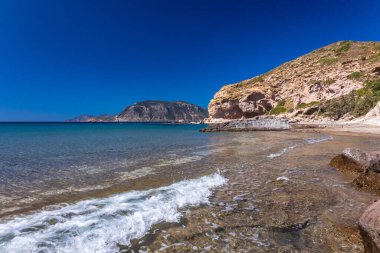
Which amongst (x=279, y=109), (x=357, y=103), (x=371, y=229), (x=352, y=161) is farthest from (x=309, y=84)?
(x=371, y=229)

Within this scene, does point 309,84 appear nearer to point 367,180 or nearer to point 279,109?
point 279,109

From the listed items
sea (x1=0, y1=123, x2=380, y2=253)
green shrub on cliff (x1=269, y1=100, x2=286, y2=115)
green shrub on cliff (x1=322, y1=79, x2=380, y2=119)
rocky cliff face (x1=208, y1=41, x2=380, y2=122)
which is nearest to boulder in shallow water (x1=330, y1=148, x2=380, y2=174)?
sea (x1=0, y1=123, x2=380, y2=253)

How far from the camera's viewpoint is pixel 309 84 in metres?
70.6

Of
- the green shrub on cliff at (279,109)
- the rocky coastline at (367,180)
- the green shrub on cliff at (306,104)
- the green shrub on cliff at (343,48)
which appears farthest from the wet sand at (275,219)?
the green shrub on cliff at (343,48)

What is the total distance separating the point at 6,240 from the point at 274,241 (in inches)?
194

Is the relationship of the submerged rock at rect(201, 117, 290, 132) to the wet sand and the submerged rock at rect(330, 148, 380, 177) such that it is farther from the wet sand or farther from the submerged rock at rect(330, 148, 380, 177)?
the wet sand

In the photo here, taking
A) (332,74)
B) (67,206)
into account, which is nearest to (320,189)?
(67,206)

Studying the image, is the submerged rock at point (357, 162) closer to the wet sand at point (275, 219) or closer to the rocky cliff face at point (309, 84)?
the wet sand at point (275, 219)

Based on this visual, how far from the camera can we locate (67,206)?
6.42 m

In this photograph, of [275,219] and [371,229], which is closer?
[371,229]

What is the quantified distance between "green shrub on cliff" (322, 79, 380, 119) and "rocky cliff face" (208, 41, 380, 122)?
25 cm

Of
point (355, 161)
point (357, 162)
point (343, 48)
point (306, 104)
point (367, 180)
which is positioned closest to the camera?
point (367, 180)

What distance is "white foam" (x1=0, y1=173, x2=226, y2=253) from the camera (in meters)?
4.22

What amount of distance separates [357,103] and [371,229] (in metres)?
54.3
